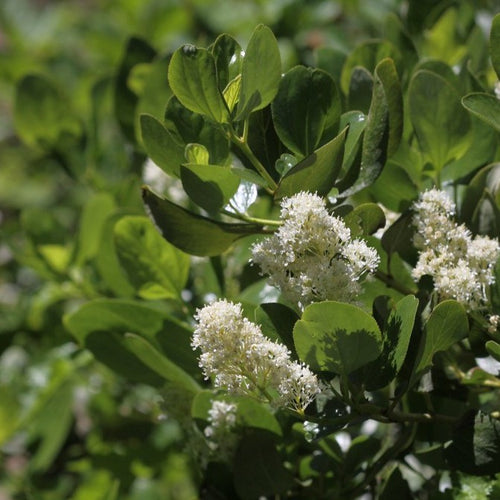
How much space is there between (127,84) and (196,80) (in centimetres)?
71

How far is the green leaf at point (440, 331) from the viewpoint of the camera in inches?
26.8

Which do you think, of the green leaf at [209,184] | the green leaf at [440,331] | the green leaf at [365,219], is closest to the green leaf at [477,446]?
the green leaf at [440,331]

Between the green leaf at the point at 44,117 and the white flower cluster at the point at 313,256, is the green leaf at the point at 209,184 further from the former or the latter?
the green leaf at the point at 44,117

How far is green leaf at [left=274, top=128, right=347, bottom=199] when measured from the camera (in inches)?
27.5

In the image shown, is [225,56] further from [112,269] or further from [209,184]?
[112,269]

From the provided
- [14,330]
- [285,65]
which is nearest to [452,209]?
[285,65]

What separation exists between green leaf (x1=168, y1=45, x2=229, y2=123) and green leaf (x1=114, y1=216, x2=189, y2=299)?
295 mm

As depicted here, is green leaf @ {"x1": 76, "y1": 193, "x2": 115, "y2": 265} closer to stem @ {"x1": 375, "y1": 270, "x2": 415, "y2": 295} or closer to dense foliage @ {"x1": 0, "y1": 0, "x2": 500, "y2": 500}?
dense foliage @ {"x1": 0, "y1": 0, "x2": 500, "y2": 500}

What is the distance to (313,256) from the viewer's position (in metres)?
0.67

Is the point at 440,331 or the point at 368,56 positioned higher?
the point at 368,56

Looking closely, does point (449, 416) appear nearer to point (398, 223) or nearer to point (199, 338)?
point (398, 223)

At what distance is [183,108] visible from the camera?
31.4 inches

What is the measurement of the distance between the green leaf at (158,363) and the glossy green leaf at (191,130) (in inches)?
8.9

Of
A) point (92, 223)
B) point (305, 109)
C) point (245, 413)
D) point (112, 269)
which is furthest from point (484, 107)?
point (92, 223)
